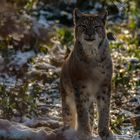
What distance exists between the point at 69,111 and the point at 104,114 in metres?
0.43

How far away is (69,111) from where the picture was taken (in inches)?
274

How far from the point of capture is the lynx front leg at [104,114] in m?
6.67

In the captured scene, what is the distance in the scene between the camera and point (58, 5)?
14883 mm

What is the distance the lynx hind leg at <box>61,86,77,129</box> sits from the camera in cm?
689

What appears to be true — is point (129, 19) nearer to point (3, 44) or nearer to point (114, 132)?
point (3, 44)

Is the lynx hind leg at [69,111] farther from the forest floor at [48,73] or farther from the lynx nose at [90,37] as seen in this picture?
the lynx nose at [90,37]

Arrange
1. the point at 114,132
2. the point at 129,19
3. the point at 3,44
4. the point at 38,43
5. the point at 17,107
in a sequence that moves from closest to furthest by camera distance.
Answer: the point at 114,132 < the point at 17,107 < the point at 3,44 < the point at 38,43 < the point at 129,19

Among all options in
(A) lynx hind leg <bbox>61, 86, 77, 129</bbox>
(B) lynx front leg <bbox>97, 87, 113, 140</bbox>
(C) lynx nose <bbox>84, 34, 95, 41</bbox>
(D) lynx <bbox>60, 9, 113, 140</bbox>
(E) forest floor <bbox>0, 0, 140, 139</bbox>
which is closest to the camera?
(C) lynx nose <bbox>84, 34, 95, 41</bbox>

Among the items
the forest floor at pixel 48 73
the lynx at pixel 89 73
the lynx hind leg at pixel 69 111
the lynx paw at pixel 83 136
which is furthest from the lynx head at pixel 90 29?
the forest floor at pixel 48 73

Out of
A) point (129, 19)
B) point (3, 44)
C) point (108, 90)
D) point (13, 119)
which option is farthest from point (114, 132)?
point (129, 19)

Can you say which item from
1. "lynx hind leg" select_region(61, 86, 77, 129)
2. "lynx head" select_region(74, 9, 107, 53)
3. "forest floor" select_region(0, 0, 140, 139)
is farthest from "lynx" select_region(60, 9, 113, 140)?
"forest floor" select_region(0, 0, 140, 139)

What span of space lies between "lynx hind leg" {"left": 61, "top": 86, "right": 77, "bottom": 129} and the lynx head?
67cm

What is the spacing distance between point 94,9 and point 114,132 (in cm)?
787

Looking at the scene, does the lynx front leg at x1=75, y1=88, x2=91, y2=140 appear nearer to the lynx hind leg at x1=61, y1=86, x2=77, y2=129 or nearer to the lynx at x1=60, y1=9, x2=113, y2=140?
the lynx at x1=60, y1=9, x2=113, y2=140
